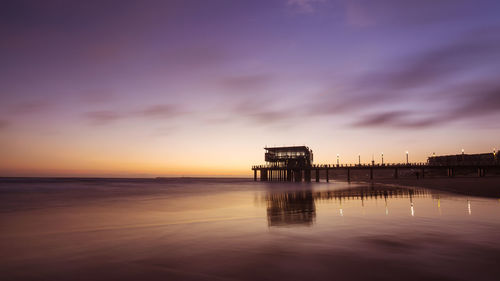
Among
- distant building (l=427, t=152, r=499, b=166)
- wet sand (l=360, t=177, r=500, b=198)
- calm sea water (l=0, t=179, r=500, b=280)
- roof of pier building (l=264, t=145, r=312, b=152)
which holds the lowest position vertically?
wet sand (l=360, t=177, r=500, b=198)

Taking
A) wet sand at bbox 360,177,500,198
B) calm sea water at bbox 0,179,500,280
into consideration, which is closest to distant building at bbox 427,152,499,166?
wet sand at bbox 360,177,500,198

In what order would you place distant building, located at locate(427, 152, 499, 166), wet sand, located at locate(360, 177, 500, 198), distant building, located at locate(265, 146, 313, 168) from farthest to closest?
distant building, located at locate(427, 152, 499, 166), distant building, located at locate(265, 146, 313, 168), wet sand, located at locate(360, 177, 500, 198)

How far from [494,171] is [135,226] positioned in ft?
504

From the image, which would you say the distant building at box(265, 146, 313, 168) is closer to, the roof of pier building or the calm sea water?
the roof of pier building

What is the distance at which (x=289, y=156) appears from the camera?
332 ft

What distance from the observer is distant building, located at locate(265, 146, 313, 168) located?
328ft

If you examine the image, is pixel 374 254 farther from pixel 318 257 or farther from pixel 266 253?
pixel 266 253

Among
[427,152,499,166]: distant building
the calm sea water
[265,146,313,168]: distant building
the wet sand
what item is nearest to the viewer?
the calm sea water

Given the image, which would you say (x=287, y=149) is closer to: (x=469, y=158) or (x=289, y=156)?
(x=289, y=156)

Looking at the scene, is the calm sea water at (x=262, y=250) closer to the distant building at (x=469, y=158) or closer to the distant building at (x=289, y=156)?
the distant building at (x=289, y=156)

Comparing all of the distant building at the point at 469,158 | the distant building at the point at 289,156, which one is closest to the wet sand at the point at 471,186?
the distant building at the point at 289,156

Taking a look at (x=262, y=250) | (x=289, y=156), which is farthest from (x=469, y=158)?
(x=262, y=250)

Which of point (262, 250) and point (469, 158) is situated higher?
point (469, 158)

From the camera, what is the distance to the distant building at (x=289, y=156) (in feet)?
328
